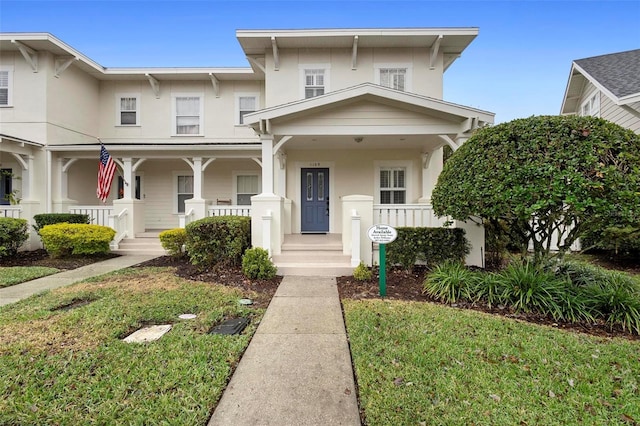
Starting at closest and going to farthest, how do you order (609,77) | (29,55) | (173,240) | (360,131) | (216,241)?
(216,241) < (360,131) < (173,240) < (609,77) < (29,55)

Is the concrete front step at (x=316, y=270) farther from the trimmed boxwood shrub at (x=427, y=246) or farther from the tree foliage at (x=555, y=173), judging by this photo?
the tree foliage at (x=555, y=173)

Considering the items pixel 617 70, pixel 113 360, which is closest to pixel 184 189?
pixel 113 360

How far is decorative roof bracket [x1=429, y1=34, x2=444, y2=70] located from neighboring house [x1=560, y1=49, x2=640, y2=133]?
5.12 meters

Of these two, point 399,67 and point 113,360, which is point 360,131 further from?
point 113,360

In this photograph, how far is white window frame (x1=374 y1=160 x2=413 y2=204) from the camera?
399 inches

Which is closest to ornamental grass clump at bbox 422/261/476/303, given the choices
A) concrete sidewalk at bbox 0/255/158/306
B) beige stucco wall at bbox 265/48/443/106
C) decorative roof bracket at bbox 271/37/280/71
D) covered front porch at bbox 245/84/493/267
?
covered front porch at bbox 245/84/493/267

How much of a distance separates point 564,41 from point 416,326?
779 inches

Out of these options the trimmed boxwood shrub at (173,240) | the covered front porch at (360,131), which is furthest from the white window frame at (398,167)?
the trimmed boxwood shrub at (173,240)

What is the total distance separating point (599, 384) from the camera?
269 cm

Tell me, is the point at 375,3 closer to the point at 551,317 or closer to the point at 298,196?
the point at 298,196

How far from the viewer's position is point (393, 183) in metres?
10.3

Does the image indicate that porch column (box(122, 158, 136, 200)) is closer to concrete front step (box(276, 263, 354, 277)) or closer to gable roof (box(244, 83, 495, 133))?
gable roof (box(244, 83, 495, 133))

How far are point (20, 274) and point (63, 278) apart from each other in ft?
3.71

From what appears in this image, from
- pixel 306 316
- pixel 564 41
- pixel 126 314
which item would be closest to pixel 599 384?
pixel 306 316
